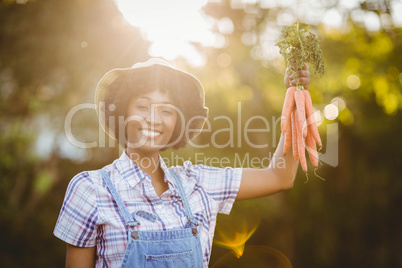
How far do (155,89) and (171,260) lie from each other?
0.91 metres

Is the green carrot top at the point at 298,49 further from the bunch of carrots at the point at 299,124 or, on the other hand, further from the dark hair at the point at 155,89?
the dark hair at the point at 155,89

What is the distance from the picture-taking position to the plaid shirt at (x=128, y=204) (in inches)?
64.2

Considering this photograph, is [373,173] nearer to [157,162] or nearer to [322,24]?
[322,24]

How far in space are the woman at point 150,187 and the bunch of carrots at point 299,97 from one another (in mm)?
80

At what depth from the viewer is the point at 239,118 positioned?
6.05m

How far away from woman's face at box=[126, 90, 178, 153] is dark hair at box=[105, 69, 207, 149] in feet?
0.24

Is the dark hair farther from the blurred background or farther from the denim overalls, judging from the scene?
the blurred background

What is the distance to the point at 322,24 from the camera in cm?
536

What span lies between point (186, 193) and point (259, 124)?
4385 mm

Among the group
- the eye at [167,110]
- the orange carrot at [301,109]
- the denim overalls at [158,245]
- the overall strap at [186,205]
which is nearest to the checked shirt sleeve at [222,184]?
the overall strap at [186,205]

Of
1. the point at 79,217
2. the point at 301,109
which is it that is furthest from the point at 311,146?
the point at 79,217

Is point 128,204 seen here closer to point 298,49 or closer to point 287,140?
point 287,140

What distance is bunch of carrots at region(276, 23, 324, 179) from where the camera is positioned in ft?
6.30

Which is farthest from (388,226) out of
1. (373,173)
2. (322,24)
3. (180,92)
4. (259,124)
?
(180,92)
